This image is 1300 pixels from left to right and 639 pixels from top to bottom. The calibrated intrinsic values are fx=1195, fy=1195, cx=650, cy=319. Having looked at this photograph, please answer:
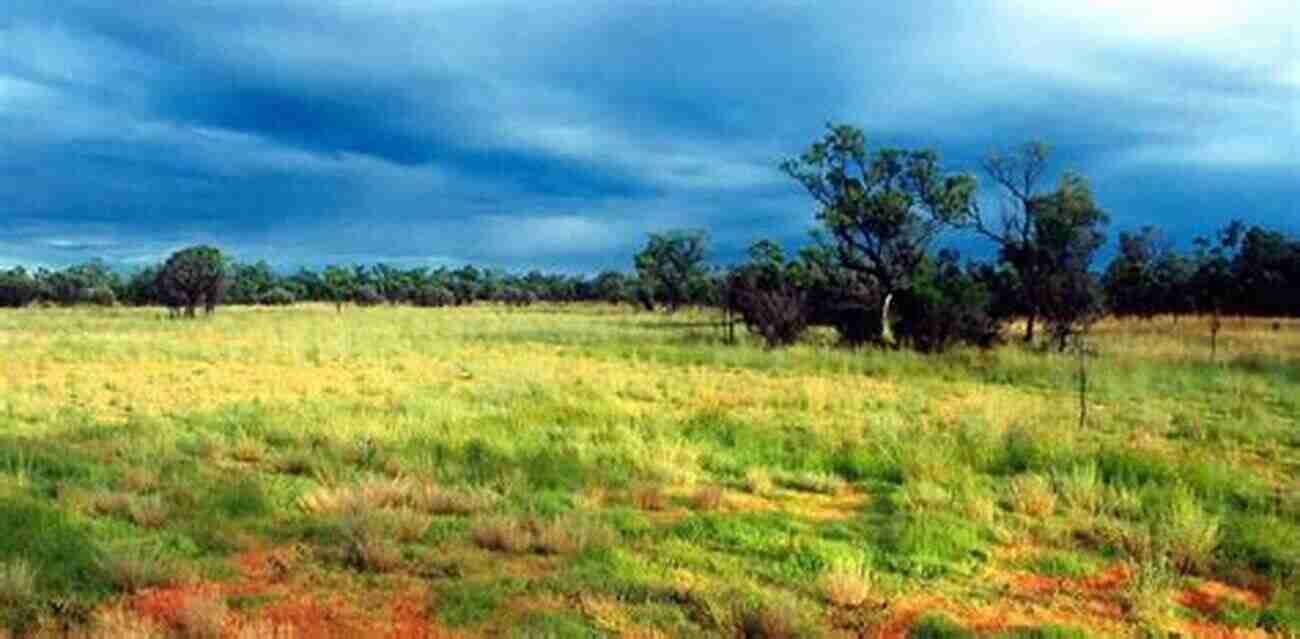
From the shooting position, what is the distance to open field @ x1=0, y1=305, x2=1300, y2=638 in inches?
320

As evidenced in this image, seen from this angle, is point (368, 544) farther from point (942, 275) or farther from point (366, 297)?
point (366, 297)

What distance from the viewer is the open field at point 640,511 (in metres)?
8.12

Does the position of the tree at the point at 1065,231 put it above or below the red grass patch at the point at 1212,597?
above

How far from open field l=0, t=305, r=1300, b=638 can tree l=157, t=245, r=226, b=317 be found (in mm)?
48088

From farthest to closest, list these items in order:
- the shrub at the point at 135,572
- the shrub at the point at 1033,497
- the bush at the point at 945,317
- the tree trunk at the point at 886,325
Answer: the tree trunk at the point at 886,325 < the bush at the point at 945,317 < the shrub at the point at 1033,497 < the shrub at the point at 135,572

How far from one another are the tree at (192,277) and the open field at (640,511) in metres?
48.1

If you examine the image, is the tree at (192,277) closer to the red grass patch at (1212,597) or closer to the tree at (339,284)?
the tree at (339,284)

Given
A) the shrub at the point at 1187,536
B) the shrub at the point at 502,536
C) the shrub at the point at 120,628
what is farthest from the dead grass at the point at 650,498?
the shrub at the point at 120,628

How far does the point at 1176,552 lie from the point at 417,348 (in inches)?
1212

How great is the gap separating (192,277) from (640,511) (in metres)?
64.6

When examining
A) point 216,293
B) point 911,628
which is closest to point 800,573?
point 911,628

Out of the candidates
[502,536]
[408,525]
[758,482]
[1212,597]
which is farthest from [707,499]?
[1212,597]

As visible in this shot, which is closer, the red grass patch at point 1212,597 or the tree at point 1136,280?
the red grass patch at point 1212,597

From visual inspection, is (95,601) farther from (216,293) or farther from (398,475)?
(216,293)
